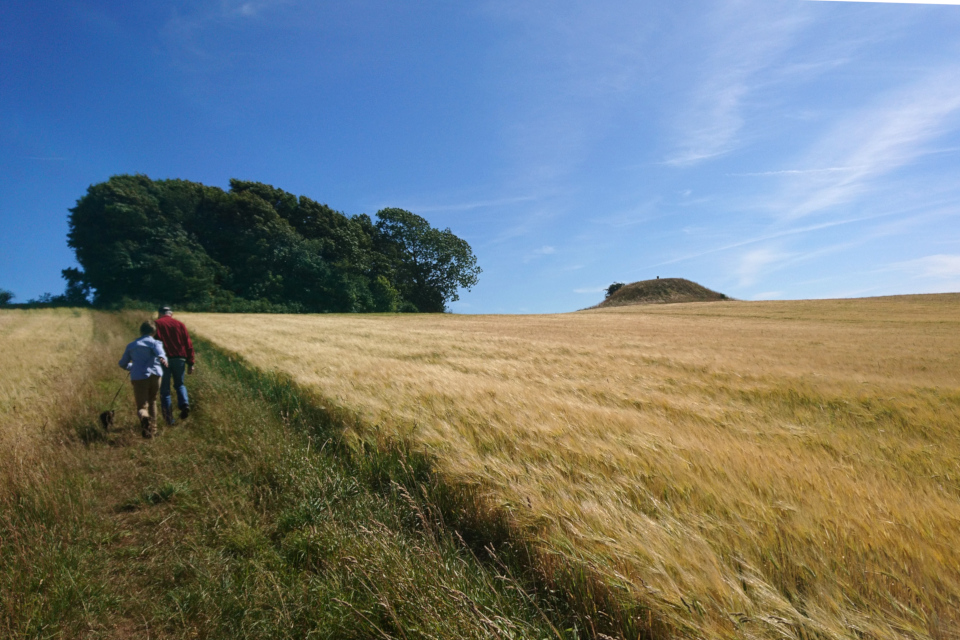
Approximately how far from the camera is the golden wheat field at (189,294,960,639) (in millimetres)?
1662

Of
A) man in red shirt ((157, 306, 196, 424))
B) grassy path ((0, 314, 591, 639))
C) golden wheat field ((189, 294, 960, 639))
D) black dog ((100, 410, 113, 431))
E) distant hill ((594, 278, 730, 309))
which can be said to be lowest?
grassy path ((0, 314, 591, 639))

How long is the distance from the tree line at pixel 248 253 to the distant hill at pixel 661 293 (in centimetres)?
2990

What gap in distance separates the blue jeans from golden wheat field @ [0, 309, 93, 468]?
4.36ft

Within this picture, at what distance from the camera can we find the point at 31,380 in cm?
872

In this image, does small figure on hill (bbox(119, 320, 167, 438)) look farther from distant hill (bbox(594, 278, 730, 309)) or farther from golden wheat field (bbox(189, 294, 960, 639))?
distant hill (bbox(594, 278, 730, 309))

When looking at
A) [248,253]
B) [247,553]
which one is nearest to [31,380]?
[247,553]

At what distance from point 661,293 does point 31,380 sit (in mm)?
74184

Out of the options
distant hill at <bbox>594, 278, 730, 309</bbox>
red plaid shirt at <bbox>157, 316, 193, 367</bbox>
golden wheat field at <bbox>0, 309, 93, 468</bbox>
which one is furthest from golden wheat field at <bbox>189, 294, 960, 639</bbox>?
distant hill at <bbox>594, 278, 730, 309</bbox>

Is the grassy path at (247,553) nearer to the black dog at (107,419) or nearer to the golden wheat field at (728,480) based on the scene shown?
the golden wheat field at (728,480)

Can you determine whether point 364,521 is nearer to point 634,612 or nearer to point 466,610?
point 466,610

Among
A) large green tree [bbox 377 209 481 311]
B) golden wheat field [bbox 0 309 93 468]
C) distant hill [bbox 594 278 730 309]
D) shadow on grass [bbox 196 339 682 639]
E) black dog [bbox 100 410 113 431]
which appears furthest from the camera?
distant hill [bbox 594 278 730 309]

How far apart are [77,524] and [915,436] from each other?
8.50 m

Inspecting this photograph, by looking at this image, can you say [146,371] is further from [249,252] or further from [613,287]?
[613,287]

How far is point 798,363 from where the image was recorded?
957 cm
